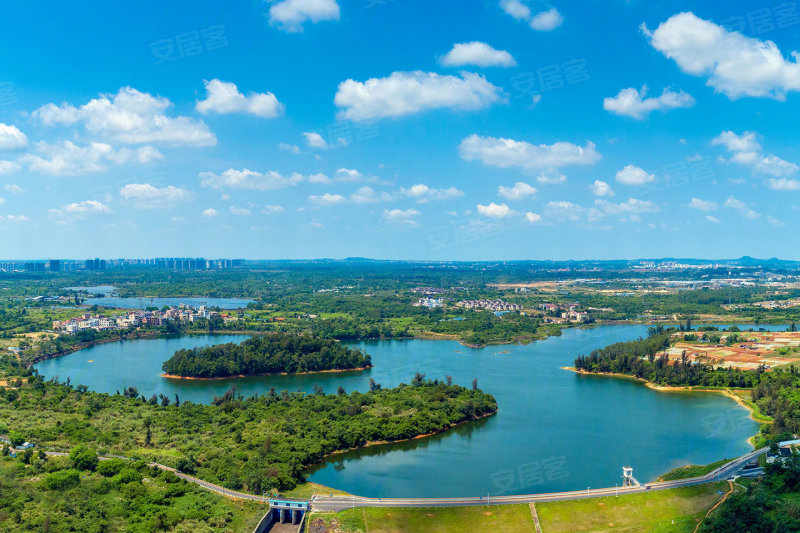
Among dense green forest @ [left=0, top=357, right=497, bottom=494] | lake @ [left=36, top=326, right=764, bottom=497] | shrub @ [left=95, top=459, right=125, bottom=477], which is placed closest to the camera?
shrub @ [left=95, top=459, right=125, bottom=477]

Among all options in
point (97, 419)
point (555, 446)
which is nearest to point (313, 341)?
point (97, 419)

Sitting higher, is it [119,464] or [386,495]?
[119,464]

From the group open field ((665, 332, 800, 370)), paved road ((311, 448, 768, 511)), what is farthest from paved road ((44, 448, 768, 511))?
open field ((665, 332, 800, 370))

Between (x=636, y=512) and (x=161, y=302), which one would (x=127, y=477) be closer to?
(x=636, y=512)

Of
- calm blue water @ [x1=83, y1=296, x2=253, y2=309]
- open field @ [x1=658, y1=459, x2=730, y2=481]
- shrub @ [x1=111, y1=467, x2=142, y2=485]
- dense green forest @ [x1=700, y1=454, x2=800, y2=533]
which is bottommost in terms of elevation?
open field @ [x1=658, y1=459, x2=730, y2=481]

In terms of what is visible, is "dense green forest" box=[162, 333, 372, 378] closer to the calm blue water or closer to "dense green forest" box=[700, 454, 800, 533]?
"dense green forest" box=[700, 454, 800, 533]

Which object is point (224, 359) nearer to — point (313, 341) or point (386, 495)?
point (313, 341)

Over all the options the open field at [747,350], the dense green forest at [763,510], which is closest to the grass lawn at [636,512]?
the dense green forest at [763,510]

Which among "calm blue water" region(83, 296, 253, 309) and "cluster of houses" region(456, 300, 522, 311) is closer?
"cluster of houses" region(456, 300, 522, 311)
